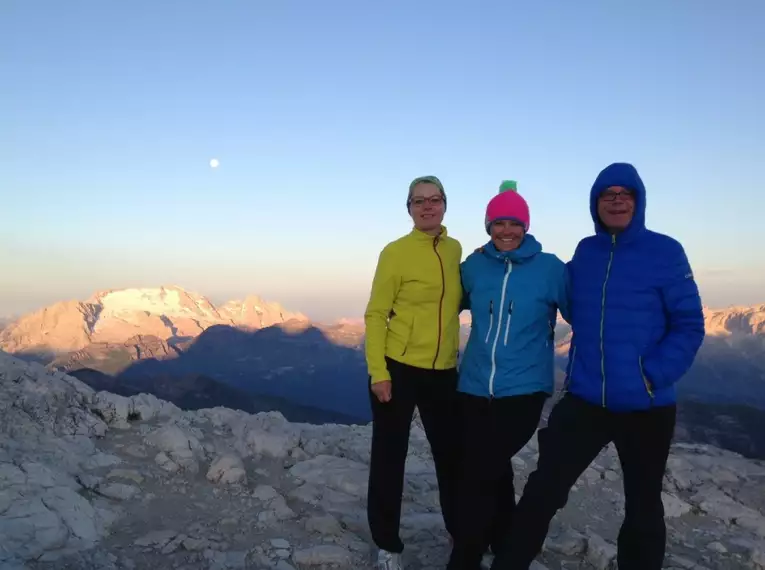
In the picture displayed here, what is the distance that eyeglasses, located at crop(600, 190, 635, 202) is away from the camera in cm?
468

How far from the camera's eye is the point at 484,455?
4.96m

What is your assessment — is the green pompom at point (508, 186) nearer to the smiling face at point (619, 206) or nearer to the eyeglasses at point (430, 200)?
the eyeglasses at point (430, 200)

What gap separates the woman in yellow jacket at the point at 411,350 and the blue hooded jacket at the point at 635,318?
1338 millimetres

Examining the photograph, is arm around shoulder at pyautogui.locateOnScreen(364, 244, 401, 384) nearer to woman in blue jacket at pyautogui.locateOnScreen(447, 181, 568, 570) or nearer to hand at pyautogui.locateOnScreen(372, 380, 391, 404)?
hand at pyautogui.locateOnScreen(372, 380, 391, 404)

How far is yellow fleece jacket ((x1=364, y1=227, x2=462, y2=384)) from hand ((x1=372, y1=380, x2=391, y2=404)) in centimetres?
4

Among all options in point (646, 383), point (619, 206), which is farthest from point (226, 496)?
point (619, 206)

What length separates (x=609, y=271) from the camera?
4625mm

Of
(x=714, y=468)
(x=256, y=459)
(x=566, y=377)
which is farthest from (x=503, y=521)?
(x=714, y=468)

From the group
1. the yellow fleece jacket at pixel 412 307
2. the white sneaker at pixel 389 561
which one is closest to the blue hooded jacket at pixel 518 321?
the yellow fleece jacket at pixel 412 307

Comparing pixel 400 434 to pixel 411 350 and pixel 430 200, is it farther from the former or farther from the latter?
pixel 430 200

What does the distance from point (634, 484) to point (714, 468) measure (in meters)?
7.64

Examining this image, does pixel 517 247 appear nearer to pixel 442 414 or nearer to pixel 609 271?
pixel 609 271

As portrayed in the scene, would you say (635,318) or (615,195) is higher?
(615,195)

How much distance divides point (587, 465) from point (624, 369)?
3.10ft
